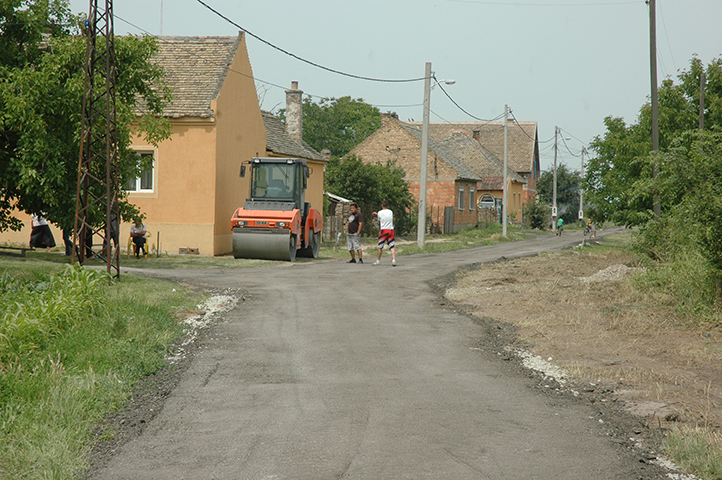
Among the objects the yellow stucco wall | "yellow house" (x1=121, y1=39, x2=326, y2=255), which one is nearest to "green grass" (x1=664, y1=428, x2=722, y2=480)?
"yellow house" (x1=121, y1=39, x2=326, y2=255)

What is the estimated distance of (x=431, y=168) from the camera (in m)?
45.0

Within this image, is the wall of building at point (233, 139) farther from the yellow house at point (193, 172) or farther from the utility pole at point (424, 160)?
the utility pole at point (424, 160)

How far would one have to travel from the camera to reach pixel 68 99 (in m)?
14.8

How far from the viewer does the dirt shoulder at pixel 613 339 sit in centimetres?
650

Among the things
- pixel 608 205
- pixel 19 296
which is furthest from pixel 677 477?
pixel 608 205

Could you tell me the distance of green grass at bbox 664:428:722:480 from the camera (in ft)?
15.3

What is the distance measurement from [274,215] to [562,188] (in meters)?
54.6

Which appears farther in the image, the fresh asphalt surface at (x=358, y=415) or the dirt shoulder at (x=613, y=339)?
the dirt shoulder at (x=613, y=339)

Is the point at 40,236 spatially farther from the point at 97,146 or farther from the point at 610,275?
the point at 610,275

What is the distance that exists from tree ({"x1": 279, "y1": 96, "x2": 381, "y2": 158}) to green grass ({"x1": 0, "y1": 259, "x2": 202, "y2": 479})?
68151 mm

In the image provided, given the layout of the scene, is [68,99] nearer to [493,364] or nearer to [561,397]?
[493,364]

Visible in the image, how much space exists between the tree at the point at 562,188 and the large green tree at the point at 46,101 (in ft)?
185

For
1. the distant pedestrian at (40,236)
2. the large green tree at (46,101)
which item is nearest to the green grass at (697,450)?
the large green tree at (46,101)

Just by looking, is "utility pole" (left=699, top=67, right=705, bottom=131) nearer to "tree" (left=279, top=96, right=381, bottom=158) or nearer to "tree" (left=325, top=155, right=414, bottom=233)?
"tree" (left=325, top=155, right=414, bottom=233)
